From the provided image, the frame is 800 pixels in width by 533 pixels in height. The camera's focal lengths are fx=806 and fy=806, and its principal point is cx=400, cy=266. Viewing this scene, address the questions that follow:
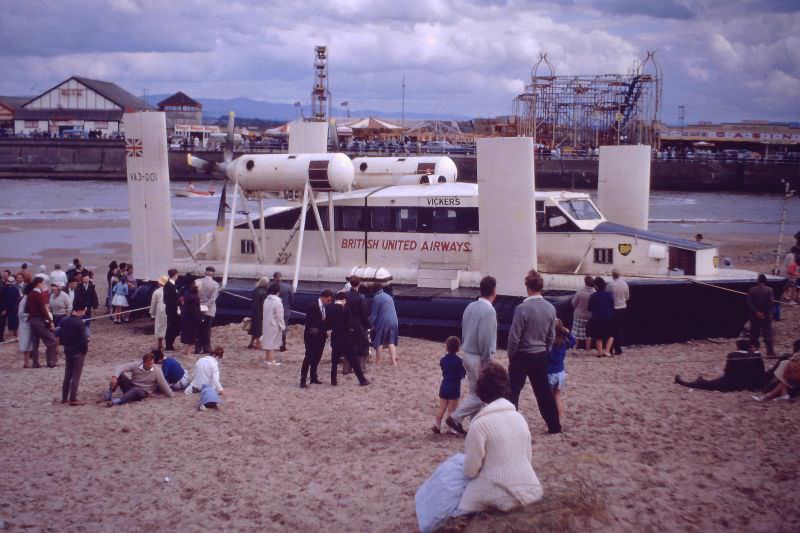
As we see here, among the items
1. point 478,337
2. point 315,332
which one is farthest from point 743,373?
point 315,332

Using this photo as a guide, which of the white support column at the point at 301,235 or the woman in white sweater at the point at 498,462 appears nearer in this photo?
the woman in white sweater at the point at 498,462

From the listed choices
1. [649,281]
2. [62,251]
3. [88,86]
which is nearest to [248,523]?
[649,281]

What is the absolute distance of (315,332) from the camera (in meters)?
9.37

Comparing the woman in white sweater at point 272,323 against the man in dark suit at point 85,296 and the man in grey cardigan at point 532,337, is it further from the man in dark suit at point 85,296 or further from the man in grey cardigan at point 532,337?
the man in grey cardigan at point 532,337

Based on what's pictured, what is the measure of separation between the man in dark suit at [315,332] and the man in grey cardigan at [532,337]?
10.2 feet

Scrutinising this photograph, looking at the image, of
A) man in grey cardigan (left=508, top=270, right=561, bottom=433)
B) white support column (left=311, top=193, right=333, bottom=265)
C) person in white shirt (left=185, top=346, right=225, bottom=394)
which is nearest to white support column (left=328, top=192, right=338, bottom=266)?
white support column (left=311, top=193, right=333, bottom=265)

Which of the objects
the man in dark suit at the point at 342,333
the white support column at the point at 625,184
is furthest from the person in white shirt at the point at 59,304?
the white support column at the point at 625,184

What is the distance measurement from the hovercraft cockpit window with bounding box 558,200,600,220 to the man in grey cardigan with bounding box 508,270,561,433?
6888 millimetres

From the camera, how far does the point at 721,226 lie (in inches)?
1387

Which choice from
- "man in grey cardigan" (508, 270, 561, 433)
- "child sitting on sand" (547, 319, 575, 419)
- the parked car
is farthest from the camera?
the parked car

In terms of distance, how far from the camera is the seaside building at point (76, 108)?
82312 millimetres

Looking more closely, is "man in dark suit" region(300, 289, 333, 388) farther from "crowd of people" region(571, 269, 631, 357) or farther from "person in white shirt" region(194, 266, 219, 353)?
"crowd of people" region(571, 269, 631, 357)

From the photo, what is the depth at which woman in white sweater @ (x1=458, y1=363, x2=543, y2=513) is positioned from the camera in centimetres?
468

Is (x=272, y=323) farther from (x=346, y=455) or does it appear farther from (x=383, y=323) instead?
(x=346, y=455)
